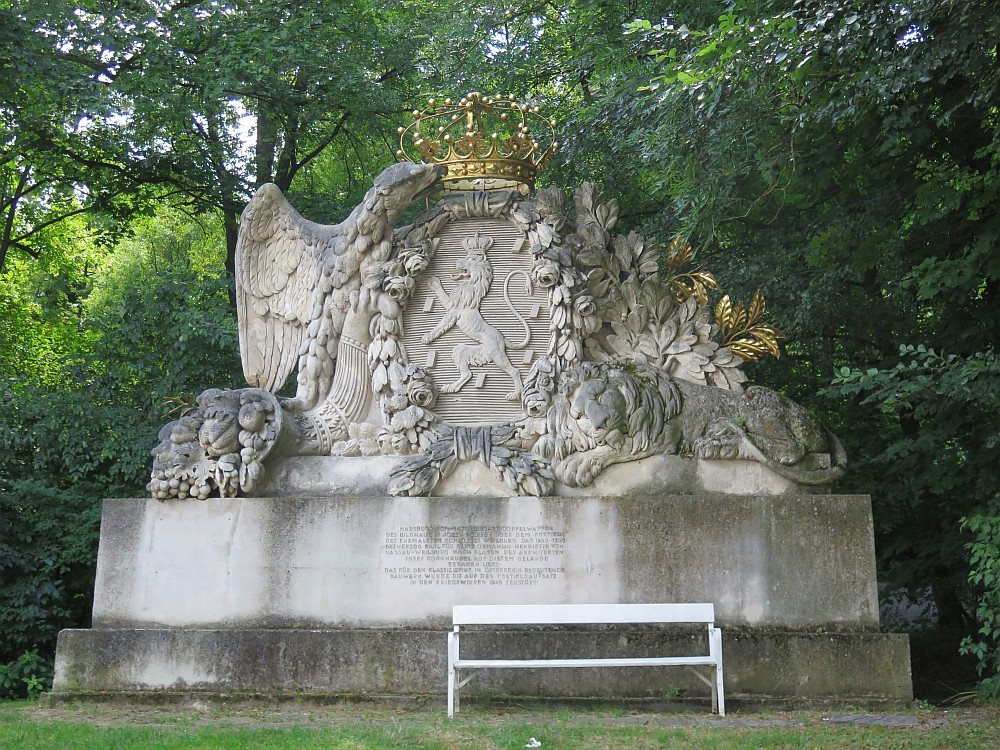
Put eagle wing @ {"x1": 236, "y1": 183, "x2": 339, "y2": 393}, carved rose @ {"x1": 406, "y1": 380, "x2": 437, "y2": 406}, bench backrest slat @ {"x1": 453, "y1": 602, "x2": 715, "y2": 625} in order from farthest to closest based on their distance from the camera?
1. eagle wing @ {"x1": 236, "y1": 183, "x2": 339, "y2": 393}
2. carved rose @ {"x1": 406, "y1": 380, "x2": 437, "y2": 406}
3. bench backrest slat @ {"x1": 453, "y1": 602, "x2": 715, "y2": 625}

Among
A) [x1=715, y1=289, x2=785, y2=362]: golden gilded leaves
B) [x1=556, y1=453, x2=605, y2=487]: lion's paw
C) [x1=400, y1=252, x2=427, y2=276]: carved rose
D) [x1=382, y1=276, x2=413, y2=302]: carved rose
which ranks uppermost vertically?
[x1=400, y1=252, x2=427, y2=276]: carved rose

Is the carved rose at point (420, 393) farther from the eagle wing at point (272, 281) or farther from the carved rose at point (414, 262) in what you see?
the eagle wing at point (272, 281)

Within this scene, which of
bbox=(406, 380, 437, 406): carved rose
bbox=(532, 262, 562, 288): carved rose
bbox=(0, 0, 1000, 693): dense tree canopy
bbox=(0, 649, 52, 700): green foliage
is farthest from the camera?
bbox=(0, 649, 52, 700): green foliage

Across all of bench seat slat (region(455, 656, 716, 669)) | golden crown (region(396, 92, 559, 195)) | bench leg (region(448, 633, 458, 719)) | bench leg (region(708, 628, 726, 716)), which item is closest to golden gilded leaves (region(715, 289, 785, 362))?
golden crown (region(396, 92, 559, 195))

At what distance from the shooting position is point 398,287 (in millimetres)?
9008

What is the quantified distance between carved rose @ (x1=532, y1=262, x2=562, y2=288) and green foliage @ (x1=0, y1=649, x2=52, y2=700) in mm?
5622

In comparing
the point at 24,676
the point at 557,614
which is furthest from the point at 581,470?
the point at 24,676

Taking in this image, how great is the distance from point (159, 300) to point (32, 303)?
567cm

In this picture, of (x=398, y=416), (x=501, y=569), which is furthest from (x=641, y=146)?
(x=501, y=569)

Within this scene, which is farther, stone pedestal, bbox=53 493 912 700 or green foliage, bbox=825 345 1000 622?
green foliage, bbox=825 345 1000 622

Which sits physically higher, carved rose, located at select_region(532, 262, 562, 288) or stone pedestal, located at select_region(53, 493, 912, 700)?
carved rose, located at select_region(532, 262, 562, 288)

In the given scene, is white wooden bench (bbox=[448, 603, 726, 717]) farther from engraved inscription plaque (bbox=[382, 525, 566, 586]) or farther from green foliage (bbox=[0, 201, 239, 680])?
green foliage (bbox=[0, 201, 239, 680])

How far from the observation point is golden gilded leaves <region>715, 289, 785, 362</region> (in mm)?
9055

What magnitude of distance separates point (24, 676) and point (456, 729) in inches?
220
